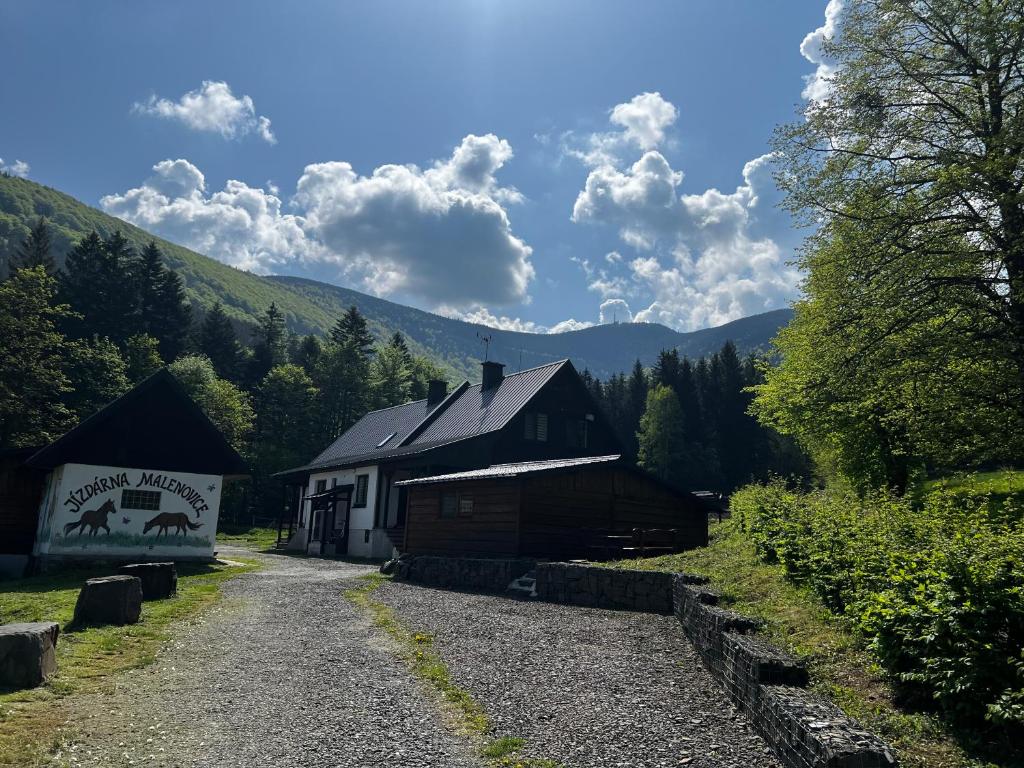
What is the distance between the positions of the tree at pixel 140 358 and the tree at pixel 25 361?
2489cm

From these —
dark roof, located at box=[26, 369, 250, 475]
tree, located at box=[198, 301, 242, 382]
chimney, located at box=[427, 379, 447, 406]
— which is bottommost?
dark roof, located at box=[26, 369, 250, 475]

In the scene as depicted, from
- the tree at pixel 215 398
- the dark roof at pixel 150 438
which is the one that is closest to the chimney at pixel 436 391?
the dark roof at pixel 150 438

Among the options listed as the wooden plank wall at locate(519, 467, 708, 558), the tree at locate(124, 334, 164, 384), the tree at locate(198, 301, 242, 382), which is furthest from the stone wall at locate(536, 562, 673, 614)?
A: the tree at locate(198, 301, 242, 382)

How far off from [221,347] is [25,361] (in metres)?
44.6

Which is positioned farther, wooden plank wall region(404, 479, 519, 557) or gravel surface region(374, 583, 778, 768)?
wooden plank wall region(404, 479, 519, 557)

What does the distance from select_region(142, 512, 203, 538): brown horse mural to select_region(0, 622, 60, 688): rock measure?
64.5ft

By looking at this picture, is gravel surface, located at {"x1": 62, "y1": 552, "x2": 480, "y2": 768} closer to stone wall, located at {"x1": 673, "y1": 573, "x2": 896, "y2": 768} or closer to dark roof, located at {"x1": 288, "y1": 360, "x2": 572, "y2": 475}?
stone wall, located at {"x1": 673, "y1": 573, "x2": 896, "y2": 768}

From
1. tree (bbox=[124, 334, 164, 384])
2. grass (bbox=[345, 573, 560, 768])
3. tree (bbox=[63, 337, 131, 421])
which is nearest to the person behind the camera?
grass (bbox=[345, 573, 560, 768])

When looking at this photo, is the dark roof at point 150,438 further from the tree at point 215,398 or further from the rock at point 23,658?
the tree at point 215,398

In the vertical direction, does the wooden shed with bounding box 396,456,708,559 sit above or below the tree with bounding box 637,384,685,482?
below

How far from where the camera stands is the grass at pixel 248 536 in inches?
1799

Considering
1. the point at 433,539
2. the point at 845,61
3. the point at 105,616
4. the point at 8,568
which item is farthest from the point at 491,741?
the point at 8,568

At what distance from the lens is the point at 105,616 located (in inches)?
488

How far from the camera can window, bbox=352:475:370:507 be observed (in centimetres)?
3578
